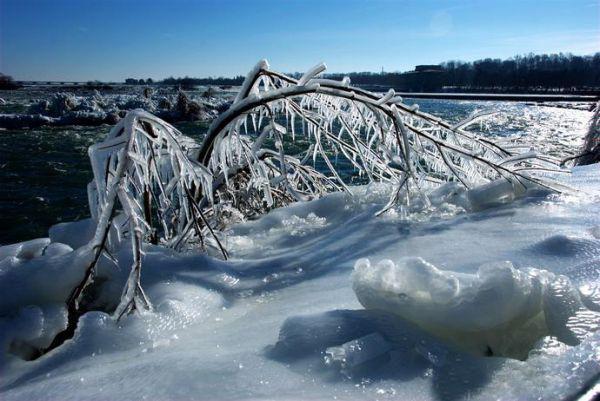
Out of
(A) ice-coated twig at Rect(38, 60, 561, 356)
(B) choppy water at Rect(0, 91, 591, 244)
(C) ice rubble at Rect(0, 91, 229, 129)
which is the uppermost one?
(C) ice rubble at Rect(0, 91, 229, 129)

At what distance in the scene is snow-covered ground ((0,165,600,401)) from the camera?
3.84 feet

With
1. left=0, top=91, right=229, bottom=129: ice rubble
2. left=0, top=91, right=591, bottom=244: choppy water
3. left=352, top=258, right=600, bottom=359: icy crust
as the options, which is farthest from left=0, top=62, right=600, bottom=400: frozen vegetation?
left=0, top=91, right=229, bottom=129: ice rubble

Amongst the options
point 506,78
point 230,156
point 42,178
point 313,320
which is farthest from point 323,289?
point 506,78

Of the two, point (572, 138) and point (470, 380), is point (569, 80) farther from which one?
point (470, 380)

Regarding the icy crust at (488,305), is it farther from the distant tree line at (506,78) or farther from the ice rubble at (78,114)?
the distant tree line at (506,78)

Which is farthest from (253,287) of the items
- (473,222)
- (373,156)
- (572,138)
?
(572,138)

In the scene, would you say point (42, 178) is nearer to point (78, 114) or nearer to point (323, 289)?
point (323, 289)

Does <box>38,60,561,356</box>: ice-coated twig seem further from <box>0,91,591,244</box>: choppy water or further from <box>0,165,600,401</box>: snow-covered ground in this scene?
<box>0,91,591,244</box>: choppy water

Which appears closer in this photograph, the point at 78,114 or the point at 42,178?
the point at 42,178

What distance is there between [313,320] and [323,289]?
62cm

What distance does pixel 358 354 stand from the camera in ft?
4.09

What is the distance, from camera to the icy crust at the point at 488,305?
133 cm

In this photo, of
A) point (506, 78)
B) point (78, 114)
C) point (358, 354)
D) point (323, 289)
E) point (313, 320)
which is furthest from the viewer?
point (506, 78)

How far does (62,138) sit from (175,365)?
59.5ft
